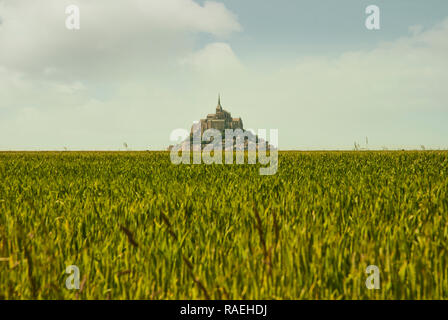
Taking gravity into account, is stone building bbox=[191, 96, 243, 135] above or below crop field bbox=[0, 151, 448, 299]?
above

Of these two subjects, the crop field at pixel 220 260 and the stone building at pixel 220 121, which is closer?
the crop field at pixel 220 260

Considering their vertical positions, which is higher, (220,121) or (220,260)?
(220,121)

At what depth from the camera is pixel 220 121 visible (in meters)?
175

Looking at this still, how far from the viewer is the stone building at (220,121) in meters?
175

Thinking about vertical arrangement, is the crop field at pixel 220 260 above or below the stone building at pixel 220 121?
below

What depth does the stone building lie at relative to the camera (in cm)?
17488

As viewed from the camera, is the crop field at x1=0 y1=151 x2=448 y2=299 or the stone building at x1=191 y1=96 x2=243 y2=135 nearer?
the crop field at x1=0 y1=151 x2=448 y2=299

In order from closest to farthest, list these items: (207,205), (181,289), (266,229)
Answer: (181,289) → (266,229) → (207,205)

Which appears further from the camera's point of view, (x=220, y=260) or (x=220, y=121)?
(x=220, y=121)

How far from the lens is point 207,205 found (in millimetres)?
3480
